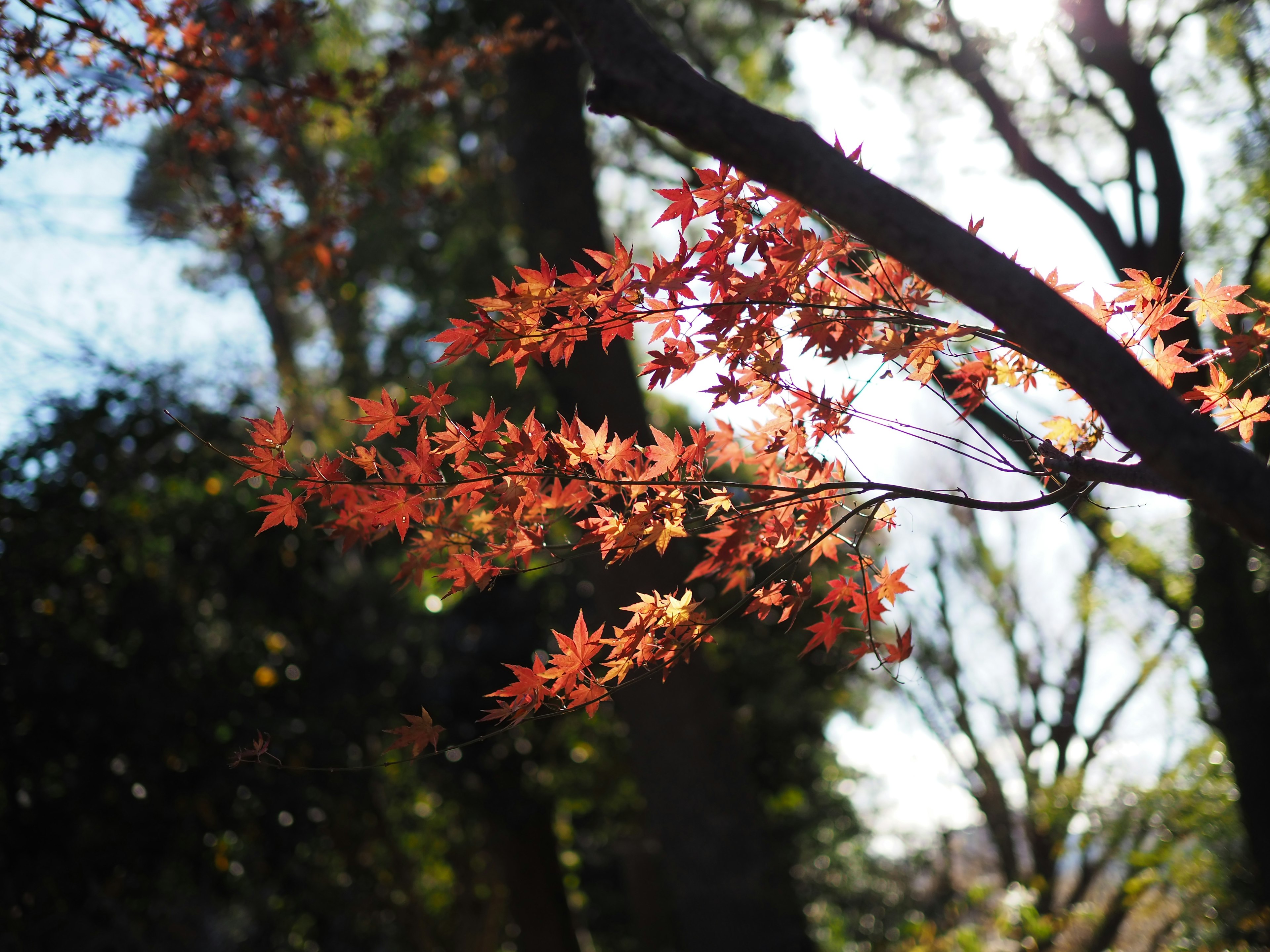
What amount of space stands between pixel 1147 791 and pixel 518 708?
7.24m

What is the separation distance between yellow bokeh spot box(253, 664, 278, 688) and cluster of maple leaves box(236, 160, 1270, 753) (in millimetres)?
4142

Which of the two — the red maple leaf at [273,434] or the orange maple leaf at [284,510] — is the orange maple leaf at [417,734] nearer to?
the orange maple leaf at [284,510]

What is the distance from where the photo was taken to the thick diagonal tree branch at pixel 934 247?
4.04 ft

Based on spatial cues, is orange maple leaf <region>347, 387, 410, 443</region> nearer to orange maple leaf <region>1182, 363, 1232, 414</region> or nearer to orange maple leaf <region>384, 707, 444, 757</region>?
orange maple leaf <region>384, 707, 444, 757</region>

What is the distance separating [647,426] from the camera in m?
5.22

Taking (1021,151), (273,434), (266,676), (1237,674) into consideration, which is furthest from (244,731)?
(1237,674)

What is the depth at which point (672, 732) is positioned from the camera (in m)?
4.85

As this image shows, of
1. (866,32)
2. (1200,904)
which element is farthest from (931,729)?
(866,32)

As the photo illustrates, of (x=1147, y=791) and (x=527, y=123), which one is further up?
(x=527, y=123)

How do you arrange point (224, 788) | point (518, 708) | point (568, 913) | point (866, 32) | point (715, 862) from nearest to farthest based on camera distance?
point (518, 708)
point (715, 862)
point (224, 788)
point (866, 32)
point (568, 913)

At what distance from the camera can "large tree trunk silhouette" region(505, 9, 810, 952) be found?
4.61 metres

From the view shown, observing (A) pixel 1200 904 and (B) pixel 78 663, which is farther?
(A) pixel 1200 904

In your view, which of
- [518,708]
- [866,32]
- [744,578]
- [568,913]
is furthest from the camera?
[568,913]

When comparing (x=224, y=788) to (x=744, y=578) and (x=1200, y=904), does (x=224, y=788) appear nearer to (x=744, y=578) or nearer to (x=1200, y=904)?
(x=744, y=578)
